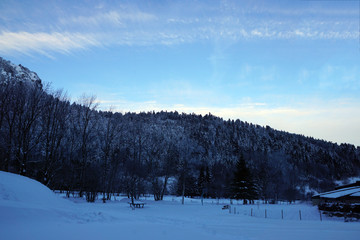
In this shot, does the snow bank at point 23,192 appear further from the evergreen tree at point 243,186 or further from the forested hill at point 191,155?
the evergreen tree at point 243,186

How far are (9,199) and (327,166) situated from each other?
178257 millimetres

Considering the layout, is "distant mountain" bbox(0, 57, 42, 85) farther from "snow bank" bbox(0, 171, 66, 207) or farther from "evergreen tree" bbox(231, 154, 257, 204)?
"evergreen tree" bbox(231, 154, 257, 204)

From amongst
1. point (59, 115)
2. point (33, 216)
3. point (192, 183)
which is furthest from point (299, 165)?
point (33, 216)

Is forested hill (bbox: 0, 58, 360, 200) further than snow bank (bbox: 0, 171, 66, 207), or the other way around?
forested hill (bbox: 0, 58, 360, 200)

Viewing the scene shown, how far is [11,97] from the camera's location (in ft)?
84.4

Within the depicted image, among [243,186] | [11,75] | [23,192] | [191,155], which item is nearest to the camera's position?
[23,192]

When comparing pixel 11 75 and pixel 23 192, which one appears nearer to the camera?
pixel 23 192

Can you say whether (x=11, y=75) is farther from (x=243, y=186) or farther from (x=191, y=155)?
(x=191, y=155)

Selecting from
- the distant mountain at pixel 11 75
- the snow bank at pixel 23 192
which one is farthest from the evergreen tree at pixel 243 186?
the snow bank at pixel 23 192

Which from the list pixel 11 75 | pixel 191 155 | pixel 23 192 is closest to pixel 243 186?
pixel 23 192

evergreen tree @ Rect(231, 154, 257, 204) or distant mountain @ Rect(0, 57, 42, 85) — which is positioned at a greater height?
distant mountain @ Rect(0, 57, 42, 85)

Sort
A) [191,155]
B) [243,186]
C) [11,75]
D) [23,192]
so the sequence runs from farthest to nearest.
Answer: [191,155] < [243,186] < [11,75] < [23,192]

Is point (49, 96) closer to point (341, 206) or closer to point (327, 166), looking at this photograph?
point (341, 206)

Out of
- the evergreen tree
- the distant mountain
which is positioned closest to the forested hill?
the distant mountain
